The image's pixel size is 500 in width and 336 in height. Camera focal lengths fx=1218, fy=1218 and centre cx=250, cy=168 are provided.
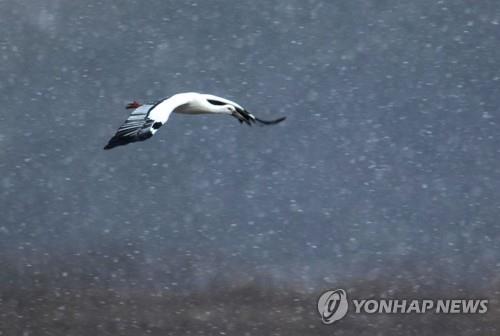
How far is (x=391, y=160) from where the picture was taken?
2800 cm

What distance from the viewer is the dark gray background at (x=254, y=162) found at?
2542 centimetres

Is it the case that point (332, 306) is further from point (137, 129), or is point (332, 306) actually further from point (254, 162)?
point (137, 129)

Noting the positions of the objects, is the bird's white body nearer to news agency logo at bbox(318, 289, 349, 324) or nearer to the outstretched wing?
the outstretched wing

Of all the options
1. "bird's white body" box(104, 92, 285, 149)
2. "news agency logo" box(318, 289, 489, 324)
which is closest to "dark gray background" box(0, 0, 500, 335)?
"news agency logo" box(318, 289, 489, 324)

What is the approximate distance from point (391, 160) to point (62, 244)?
25.3 feet

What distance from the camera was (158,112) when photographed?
13406 millimetres

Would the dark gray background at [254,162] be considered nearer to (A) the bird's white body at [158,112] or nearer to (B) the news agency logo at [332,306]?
(B) the news agency logo at [332,306]

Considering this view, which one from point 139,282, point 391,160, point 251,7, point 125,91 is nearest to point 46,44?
point 125,91

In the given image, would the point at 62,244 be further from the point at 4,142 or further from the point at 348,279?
the point at 348,279

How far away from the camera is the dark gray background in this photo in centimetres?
2542

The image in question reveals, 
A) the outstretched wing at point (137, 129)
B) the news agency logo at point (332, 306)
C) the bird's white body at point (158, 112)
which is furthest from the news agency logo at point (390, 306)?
the outstretched wing at point (137, 129)

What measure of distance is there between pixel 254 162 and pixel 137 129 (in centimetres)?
1503

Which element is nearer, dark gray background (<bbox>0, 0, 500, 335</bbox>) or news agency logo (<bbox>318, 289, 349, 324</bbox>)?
news agency logo (<bbox>318, 289, 349, 324</bbox>)

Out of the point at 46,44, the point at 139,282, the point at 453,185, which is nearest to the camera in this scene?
the point at 139,282
